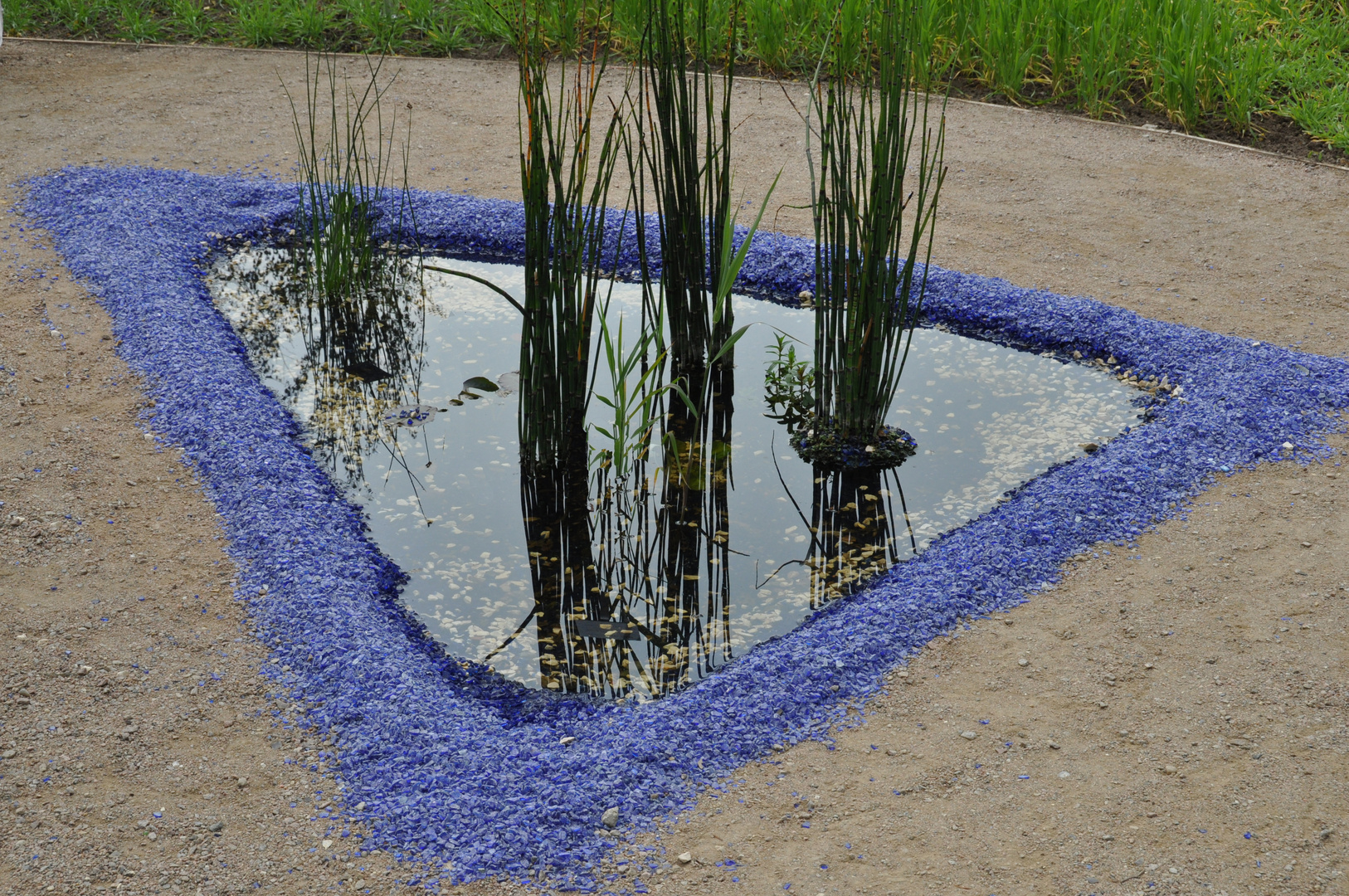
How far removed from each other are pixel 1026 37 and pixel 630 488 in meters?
3.44

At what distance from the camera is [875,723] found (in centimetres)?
179

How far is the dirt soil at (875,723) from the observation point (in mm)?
1524

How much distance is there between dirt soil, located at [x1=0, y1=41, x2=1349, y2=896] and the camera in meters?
1.52

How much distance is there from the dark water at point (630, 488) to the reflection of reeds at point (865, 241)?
0.59 feet

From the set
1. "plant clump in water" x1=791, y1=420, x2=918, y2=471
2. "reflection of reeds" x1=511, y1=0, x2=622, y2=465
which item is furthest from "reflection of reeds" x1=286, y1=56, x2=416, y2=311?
"plant clump in water" x1=791, y1=420, x2=918, y2=471

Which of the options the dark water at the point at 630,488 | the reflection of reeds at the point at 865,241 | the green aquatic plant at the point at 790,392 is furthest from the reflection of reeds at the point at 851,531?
the green aquatic plant at the point at 790,392

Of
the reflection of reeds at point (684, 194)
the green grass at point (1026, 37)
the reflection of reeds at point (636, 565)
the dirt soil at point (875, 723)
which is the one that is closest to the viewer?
the dirt soil at point (875, 723)

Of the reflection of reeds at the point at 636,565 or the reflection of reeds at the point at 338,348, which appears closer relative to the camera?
the reflection of reeds at the point at 636,565

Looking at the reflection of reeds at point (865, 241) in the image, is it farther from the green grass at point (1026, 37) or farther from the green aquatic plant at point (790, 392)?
the green grass at point (1026, 37)

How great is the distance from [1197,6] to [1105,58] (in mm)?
436

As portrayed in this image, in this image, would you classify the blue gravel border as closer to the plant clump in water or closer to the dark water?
the dark water

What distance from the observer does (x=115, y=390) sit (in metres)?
2.72

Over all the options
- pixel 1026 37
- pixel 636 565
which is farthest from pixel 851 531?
pixel 1026 37

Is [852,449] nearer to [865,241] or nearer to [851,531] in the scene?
[851,531]
